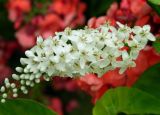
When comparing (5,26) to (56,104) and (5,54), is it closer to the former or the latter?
(5,54)

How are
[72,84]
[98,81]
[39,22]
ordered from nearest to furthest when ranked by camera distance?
1. [98,81]
2. [39,22]
3. [72,84]

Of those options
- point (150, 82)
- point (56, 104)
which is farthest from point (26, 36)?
point (150, 82)

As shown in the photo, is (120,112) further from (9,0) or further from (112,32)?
(9,0)

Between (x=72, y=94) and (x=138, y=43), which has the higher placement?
(x=72, y=94)

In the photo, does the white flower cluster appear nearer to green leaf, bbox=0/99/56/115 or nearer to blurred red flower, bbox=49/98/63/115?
green leaf, bbox=0/99/56/115

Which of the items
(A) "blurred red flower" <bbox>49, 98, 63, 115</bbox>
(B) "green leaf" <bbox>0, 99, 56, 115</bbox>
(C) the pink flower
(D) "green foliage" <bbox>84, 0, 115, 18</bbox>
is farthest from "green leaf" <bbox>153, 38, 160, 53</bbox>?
(A) "blurred red flower" <bbox>49, 98, 63, 115</bbox>

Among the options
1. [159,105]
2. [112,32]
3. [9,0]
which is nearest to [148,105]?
[159,105]

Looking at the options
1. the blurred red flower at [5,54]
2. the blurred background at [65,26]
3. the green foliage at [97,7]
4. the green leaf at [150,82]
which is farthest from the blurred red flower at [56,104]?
the green leaf at [150,82]
